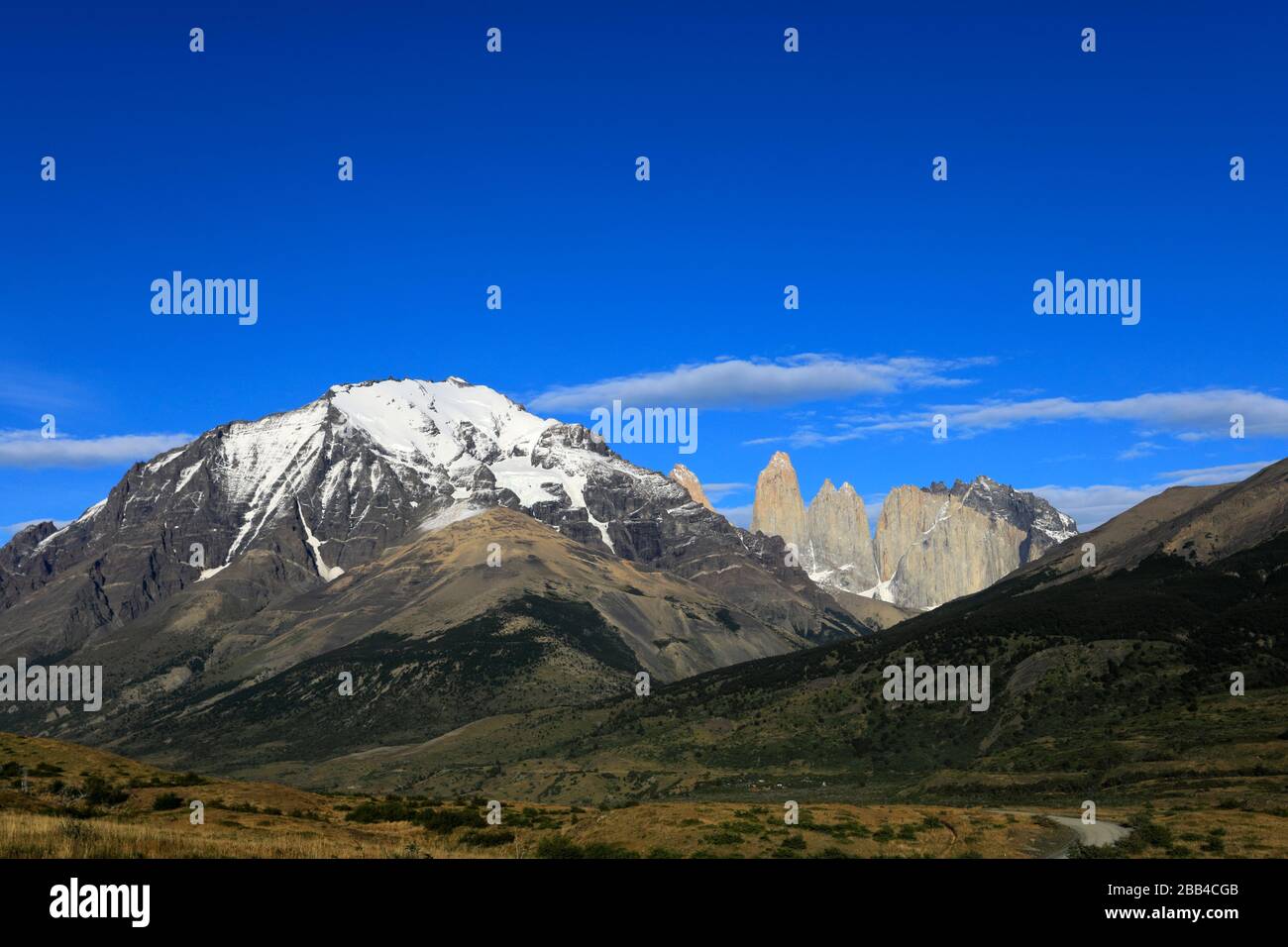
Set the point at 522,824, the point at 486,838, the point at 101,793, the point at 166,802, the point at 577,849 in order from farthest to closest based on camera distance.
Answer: the point at 522,824 → the point at 101,793 → the point at 166,802 → the point at 577,849 → the point at 486,838

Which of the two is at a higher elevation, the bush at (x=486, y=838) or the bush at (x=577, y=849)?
the bush at (x=486, y=838)

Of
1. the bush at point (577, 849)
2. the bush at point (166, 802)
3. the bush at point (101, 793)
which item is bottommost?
the bush at point (577, 849)

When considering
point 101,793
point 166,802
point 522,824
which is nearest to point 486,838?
point 522,824

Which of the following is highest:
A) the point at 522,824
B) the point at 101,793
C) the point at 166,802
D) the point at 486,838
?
the point at 101,793

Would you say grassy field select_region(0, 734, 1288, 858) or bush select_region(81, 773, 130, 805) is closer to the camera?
grassy field select_region(0, 734, 1288, 858)

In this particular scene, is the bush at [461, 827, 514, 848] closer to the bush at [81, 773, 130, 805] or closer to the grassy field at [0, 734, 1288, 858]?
the grassy field at [0, 734, 1288, 858]

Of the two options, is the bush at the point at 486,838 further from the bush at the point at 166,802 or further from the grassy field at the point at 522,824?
the bush at the point at 166,802

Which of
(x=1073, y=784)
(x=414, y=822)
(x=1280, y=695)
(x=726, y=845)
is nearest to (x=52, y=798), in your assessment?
(x=414, y=822)

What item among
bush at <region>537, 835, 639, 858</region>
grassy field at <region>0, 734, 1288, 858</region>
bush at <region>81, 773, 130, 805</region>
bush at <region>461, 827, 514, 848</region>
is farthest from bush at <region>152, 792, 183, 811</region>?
bush at <region>537, 835, 639, 858</region>

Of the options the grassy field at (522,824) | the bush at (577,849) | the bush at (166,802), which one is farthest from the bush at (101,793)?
the bush at (577,849)

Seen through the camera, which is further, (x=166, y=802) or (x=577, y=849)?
(x=166, y=802)

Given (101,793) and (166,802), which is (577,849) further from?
(101,793)

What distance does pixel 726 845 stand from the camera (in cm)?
6072
